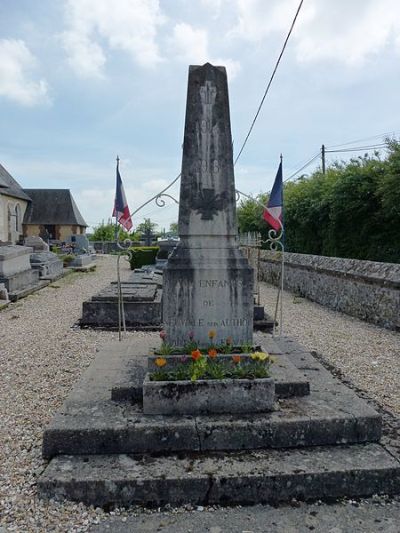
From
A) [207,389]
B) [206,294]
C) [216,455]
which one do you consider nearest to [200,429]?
[216,455]

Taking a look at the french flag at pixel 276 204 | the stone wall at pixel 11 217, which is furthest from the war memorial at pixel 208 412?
the stone wall at pixel 11 217

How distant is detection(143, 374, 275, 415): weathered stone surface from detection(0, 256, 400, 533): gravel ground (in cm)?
85

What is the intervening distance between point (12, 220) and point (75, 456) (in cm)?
4165

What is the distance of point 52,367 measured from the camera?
582cm

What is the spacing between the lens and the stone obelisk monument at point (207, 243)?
418cm

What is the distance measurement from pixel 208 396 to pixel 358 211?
974 centimetres

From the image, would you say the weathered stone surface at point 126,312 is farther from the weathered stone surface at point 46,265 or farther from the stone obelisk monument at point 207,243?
the weathered stone surface at point 46,265

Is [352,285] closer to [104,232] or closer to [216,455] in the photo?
[216,455]

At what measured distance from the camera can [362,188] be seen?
459 inches

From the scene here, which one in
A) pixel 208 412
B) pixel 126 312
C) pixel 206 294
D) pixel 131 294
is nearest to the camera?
pixel 208 412

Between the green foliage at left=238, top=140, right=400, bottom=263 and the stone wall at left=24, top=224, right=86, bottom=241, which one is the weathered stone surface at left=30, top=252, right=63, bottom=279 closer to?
the green foliage at left=238, top=140, right=400, bottom=263

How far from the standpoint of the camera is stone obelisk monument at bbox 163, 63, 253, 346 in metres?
4.18

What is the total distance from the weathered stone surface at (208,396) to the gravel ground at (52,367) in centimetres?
85

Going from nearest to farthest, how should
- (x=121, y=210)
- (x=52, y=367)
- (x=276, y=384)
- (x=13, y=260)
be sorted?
(x=276, y=384)
(x=52, y=367)
(x=121, y=210)
(x=13, y=260)
